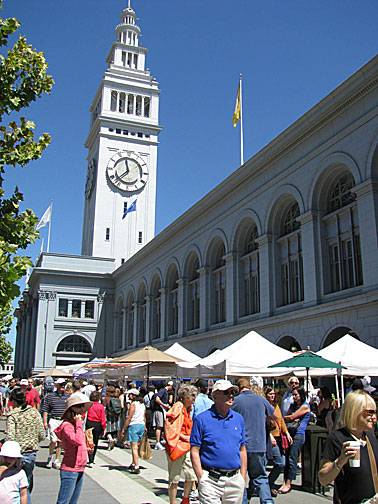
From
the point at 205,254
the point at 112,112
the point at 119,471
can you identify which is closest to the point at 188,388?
the point at 119,471

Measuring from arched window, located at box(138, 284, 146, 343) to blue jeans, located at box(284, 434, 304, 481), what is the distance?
3786 cm

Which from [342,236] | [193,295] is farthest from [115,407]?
[193,295]

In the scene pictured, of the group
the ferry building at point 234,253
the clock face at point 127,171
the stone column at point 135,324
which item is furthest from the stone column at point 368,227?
the clock face at point 127,171

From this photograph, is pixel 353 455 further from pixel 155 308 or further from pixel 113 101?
pixel 113 101

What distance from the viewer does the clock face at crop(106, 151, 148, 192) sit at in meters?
64.8

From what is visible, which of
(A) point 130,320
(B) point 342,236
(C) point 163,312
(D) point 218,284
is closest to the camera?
(B) point 342,236

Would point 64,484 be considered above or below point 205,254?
below

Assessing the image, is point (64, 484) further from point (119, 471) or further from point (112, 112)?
point (112, 112)

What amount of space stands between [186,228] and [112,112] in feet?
111

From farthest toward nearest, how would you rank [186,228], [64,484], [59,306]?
[59,306] → [186,228] → [64,484]

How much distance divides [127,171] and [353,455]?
2502 inches

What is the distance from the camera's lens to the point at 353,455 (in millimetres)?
3627

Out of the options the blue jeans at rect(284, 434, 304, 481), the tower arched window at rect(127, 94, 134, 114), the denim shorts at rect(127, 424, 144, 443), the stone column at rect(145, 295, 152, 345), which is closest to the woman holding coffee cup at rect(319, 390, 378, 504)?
the blue jeans at rect(284, 434, 304, 481)

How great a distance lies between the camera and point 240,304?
102ft
